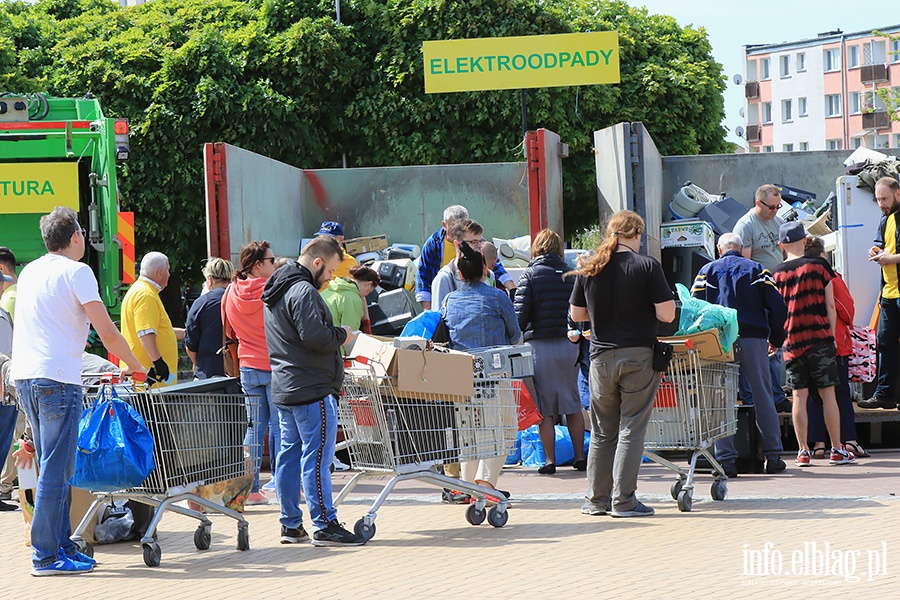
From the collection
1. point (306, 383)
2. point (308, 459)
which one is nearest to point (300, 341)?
point (306, 383)

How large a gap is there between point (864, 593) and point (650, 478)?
4240 mm

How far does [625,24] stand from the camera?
31.8 meters

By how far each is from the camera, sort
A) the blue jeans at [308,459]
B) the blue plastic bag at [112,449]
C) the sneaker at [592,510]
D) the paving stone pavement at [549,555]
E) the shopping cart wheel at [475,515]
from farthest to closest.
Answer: the sneaker at [592,510]
the shopping cart wheel at [475,515]
the blue jeans at [308,459]
the blue plastic bag at [112,449]
the paving stone pavement at [549,555]

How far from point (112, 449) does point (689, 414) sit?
3684 mm

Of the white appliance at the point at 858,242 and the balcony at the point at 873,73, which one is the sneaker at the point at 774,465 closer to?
the white appliance at the point at 858,242

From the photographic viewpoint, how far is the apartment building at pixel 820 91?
82250mm

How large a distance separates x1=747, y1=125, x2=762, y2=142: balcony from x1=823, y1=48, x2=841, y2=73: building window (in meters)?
7.02

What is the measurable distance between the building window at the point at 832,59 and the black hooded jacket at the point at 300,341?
84.6 metres

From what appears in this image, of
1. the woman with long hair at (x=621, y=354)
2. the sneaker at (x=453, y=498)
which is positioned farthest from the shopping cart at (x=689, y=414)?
the sneaker at (x=453, y=498)

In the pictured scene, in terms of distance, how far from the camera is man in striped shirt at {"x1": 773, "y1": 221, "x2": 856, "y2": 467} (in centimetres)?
1041

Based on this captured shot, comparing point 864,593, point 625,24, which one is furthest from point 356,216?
point 625,24

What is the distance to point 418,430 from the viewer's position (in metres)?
7.61

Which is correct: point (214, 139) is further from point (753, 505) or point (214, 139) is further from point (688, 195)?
point (753, 505)

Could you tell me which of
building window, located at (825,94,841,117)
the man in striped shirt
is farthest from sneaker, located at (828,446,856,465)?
building window, located at (825,94,841,117)
